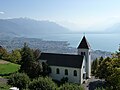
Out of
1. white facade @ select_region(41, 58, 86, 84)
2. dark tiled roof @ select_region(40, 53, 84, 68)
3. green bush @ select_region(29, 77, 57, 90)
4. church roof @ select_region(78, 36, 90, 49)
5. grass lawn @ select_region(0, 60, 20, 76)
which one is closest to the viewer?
green bush @ select_region(29, 77, 57, 90)

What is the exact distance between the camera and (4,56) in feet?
216

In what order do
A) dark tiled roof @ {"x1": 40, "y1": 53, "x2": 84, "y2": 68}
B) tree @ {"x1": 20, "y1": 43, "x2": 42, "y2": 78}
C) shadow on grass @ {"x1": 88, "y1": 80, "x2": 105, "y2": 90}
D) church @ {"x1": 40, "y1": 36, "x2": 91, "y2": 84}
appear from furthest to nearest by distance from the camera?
dark tiled roof @ {"x1": 40, "y1": 53, "x2": 84, "y2": 68} < church @ {"x1": 40, "y1": 36, "x2": 91, "y2": 84} < tree @ {"x1": 20, "y1": 43, "x2": 42, "y2": 78} < shadow on grass @ {"x1": 88, "y1": 80, "x2": 105, "y2": 90}

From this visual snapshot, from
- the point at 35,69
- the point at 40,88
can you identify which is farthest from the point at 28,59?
the point at 40,88

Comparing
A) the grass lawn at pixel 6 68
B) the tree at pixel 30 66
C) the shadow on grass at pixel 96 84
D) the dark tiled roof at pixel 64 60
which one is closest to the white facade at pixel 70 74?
the dark tiled roof at pixel 64 60

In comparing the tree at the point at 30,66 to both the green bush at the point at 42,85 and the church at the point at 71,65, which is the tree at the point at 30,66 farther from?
the green bush at the point at 42,85

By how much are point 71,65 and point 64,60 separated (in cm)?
205

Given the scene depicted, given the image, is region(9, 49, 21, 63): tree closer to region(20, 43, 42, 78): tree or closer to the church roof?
region(20, 43, 42, 78): tree

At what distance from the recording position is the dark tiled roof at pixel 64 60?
46969 millimetres

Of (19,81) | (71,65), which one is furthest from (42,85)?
(71,65)

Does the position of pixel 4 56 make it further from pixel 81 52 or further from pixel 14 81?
pixel 14 81

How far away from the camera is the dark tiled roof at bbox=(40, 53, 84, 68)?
47.0 metres

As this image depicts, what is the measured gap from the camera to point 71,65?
47094mm

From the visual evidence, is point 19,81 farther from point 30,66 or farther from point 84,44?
point 84,44

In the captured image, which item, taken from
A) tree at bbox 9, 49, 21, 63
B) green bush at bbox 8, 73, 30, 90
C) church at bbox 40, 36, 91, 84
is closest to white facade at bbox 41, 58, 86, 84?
church at bbox 40, 36, 91, 84
